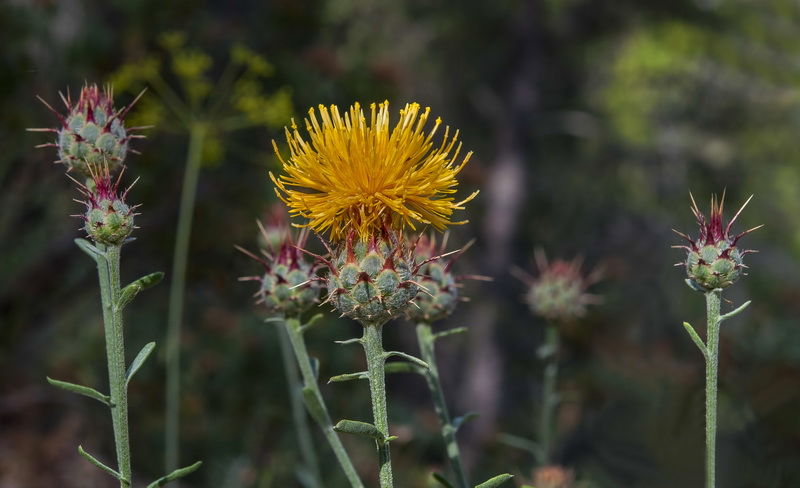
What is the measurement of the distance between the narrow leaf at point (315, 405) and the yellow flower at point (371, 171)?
1.36 ft

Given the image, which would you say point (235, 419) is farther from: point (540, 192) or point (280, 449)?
point (540, 192)

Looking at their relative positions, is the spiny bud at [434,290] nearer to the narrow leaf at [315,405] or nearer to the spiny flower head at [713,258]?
the narrow leaf at [315,405]

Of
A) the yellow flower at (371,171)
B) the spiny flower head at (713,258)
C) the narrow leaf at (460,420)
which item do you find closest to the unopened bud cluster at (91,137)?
the yellow flower at (371,171)

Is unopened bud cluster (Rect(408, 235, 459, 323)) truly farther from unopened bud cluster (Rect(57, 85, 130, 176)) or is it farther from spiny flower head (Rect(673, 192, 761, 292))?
unopened bud cluster (Rect(57, 85, 130, 176))

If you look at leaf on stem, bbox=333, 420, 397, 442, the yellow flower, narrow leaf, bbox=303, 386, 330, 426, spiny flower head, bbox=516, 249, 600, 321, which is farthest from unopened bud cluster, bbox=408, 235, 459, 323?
spiny flower head, bbox=516, 249, 600, 321

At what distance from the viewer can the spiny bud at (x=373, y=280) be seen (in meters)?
1.70

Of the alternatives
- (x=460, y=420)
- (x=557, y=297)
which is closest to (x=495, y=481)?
(x=460, y=420)

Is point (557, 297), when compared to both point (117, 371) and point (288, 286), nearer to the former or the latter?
point (288, 286)

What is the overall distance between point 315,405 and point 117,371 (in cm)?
47

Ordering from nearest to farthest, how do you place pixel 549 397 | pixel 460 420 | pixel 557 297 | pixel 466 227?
pixel 460 420
pixel 549 397
pixel 557 297
pixel 466 227

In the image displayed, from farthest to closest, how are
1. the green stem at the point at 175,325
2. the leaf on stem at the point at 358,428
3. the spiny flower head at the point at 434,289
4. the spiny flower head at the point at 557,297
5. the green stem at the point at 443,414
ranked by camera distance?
the green stem at the point at 175,325, the spiny flower head at the point at 557,297, the spiny flower head at the point at 434,289, the green stem at the point at 443,414, the leaf on stem at the point at 358,428

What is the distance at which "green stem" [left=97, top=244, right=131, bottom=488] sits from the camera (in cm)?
167

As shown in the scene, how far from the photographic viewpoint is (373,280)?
5.63ft

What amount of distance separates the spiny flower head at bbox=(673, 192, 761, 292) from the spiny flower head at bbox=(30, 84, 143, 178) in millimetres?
1401
